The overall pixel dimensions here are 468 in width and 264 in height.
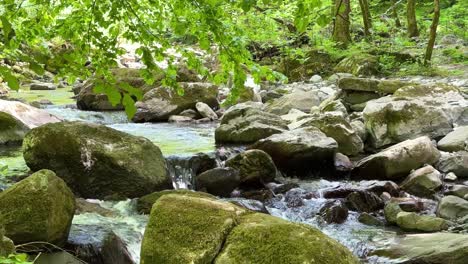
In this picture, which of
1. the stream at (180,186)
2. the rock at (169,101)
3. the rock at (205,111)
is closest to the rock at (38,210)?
the stream at (180,186)

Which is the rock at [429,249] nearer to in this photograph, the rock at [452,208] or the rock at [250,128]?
the rock at [452,208]

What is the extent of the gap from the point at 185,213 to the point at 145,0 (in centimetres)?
146

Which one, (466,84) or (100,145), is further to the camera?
(466,84)

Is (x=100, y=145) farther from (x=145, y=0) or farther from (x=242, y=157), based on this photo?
(x=145, y=0)

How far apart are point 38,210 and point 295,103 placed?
7.88m

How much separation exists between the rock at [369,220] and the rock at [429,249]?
0.65m

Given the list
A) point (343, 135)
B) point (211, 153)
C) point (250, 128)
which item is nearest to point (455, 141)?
point (343, 135)

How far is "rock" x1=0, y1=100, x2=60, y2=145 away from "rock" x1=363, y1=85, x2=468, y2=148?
236 inches

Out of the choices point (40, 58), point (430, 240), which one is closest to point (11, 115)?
point (430, 240)

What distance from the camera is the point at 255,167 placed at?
23.2 ft

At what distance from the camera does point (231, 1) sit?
271 centimetres

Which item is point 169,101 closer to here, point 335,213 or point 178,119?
point 178,119

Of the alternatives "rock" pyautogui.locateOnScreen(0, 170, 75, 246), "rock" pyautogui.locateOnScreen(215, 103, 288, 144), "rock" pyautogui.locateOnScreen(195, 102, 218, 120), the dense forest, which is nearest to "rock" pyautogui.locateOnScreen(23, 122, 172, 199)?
the dense forest

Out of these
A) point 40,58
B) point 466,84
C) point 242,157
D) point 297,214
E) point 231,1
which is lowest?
point 297,214
